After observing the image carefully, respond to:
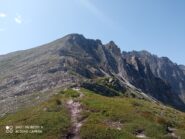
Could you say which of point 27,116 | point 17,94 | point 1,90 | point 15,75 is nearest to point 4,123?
point 27,116

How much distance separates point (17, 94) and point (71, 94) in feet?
134

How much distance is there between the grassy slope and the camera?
68.1 m

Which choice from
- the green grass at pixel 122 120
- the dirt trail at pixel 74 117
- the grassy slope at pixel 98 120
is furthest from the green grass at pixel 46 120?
the green grass at pixel 122 120

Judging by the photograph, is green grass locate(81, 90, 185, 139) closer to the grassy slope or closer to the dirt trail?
the grassy slope

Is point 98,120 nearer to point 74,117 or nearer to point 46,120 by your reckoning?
point 74,117

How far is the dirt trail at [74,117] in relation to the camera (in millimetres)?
68019

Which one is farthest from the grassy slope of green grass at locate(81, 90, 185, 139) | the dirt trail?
the dirt trail

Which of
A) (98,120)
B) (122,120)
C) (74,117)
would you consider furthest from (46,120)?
(122,120)

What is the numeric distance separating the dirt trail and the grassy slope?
3.63ft

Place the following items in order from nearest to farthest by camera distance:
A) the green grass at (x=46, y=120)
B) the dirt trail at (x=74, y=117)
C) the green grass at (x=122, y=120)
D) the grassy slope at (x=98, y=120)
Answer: the green grass at (x=122, y=120), the dirt trail at (x=74, y=117), the grassy slope at (x=98, y=120), the green grass at (x=46, y=120)

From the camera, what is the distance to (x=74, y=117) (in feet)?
250

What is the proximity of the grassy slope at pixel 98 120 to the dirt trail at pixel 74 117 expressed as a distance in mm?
1106

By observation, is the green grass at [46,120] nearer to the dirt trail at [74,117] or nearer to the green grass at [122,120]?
the dirt trail at [74,117]

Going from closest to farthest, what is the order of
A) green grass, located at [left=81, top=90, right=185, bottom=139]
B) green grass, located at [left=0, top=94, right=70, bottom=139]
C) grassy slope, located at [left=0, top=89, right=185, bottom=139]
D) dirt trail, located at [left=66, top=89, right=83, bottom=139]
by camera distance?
green grass, located at [left=81, top=90, right=185, bottom=139]
dirt trail, located at [left=66, top=89, right=83, bottom=139]
grassy slope, located at [left=0, top=89, right=185, bottom=139]
green grass, located at [left=0, top=94, right=70, bottom=139]
